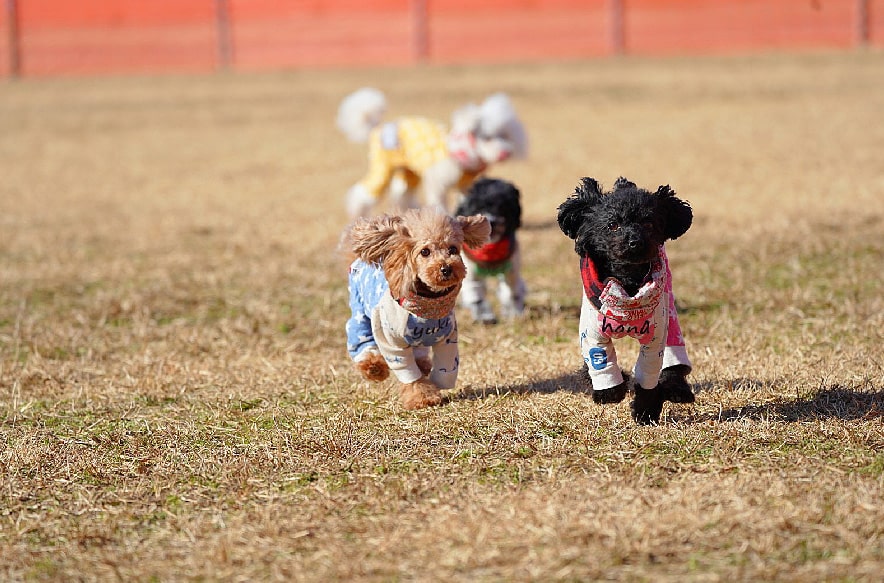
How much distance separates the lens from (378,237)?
4789 mm

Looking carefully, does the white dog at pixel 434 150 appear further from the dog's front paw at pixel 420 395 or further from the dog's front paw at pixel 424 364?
the dog's front paw at pixel 420 395

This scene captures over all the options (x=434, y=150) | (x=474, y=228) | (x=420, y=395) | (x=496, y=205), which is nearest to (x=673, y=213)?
(x=474, y=228)

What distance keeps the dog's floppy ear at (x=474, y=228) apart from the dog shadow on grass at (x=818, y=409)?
1.14 meters

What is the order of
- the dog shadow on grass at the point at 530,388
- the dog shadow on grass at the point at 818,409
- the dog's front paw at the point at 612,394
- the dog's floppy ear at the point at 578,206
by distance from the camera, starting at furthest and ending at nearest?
1. the dog shadow on grass at the point at 530,388
2. the dog shadow on grass at the point at 818,409
3. the dog's front paw at the point at 612,394
4. the dog's floppy ear at the point at 578,206

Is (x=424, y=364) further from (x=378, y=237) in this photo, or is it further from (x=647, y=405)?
(x=647, y=405)

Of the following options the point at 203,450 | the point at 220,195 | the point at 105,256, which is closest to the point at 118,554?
the point at 203,450

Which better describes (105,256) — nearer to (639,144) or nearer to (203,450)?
(203,450)

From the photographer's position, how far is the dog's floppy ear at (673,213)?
436cm

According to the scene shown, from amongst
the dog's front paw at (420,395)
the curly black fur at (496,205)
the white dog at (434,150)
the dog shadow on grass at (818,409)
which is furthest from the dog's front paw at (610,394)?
the white dog at (434,150)

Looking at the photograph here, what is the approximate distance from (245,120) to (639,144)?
7562 mm

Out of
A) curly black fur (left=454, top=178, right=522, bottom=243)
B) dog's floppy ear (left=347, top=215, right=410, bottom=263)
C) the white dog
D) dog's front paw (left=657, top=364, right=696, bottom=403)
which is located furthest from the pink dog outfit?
the white dog

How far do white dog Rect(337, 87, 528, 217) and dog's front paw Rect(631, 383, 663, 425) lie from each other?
3809 millimetres

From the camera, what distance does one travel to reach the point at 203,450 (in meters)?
4.58

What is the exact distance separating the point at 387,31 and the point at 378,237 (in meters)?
27.3
